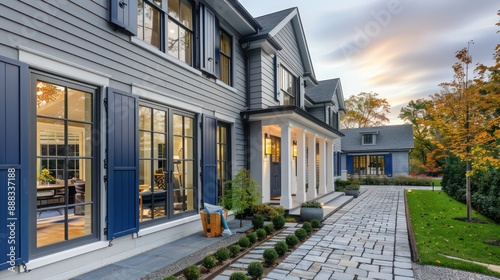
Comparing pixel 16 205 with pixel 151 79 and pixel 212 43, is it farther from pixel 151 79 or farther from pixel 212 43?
pixel 212 43

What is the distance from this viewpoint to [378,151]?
87.4ft

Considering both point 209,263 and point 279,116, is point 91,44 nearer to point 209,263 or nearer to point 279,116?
point 209,263

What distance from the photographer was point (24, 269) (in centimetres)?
315

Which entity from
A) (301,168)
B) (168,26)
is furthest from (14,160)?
(301,168)

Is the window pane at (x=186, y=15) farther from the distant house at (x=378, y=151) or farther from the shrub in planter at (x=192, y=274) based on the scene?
the distant house at (x=378, y=151)

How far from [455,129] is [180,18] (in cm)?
724

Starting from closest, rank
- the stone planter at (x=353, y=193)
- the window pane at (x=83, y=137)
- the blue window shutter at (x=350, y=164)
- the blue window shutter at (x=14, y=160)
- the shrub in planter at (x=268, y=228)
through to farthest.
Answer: the blue window shutter at (x=14, y=160) < the window pane at (x=83, y=137) < the shrub in planter at (x=268, y=228) < the stone planter at (x=353, y=193) < the blue window shutter at (x=350, y=164)

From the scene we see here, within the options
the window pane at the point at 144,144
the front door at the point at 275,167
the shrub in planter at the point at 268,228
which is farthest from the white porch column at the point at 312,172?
the window pane at the point at 144,144

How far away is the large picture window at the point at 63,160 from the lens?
3611 millimetres

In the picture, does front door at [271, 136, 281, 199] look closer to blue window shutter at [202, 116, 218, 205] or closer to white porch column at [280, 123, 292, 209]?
white porch column at [280, 123, 292, 209]

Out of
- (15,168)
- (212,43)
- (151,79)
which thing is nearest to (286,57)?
(212,43)

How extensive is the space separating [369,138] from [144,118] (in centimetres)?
2658

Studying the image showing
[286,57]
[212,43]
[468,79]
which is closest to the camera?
[212,43]

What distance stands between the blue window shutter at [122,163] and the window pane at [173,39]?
1567 mm
